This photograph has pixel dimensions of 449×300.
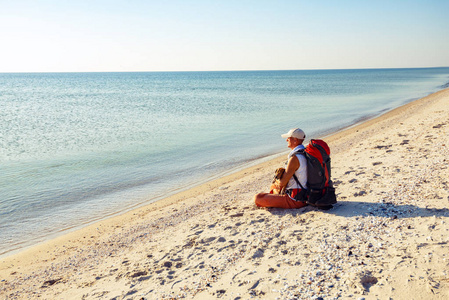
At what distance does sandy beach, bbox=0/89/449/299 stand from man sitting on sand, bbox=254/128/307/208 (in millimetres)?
178

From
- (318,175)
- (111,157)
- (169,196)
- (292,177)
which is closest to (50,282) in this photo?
(292,177)

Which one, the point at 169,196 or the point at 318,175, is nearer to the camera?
the point at 318,175

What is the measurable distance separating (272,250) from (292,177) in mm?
1492

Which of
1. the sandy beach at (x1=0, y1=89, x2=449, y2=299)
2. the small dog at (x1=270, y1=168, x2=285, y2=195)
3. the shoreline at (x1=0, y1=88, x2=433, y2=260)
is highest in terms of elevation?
the small dog at (x1=270, y1=168, x2=285, y2=195)

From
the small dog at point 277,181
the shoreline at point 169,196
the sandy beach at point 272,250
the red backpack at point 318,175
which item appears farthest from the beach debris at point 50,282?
the red backpack at point 318,175

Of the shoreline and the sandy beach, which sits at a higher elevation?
the sandy beach

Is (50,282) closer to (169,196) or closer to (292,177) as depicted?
(292,177)

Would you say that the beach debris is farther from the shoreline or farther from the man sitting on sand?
the man sitting on sand

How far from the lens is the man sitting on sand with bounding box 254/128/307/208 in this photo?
5.39 metres

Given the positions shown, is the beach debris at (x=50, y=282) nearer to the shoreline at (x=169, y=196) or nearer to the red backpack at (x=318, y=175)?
the shoreline at (x=169, y=196)

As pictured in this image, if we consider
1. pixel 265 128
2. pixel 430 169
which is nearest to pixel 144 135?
pixel 265 128

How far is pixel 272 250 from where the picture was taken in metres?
4.50

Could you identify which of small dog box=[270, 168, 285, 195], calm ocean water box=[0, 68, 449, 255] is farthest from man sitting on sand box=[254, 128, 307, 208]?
calm ocean water box=[0, 68, 449, 255]

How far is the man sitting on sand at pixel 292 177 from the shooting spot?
5.39 meters
